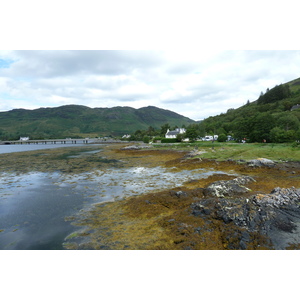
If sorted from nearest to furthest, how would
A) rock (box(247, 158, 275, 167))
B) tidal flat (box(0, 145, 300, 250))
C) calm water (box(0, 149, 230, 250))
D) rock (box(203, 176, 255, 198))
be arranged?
tidal flat (box(0, 145, 300, 250)), calm water (box(0, 149, 230, 250)), rock (box(203, 176, 255, 198)), rock (box(247, 158, 275, 167))

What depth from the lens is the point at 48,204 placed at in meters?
15.5

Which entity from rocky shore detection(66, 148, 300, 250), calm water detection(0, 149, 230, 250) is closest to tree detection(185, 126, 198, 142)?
calm water detection(0, 149, 230, 250)

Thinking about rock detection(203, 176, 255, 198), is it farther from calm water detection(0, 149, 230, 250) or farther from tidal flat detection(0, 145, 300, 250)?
calm water detection(0, 149, 230, 250)

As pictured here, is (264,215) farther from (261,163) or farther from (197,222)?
(261,163)

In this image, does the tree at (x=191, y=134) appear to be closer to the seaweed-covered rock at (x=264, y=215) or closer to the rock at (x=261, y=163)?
the rock at (x=261, y=163)

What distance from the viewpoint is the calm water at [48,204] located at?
33.1 ft

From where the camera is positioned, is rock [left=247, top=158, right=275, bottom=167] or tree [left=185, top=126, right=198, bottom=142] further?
tree [left=185, top=126, right=198, bottom=142]

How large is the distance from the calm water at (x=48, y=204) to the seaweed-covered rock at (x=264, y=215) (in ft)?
25.5

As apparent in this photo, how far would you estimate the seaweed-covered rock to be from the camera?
8422 mm

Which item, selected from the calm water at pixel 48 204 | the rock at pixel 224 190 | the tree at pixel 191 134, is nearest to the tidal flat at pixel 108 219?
the calm water at pixel 48 204

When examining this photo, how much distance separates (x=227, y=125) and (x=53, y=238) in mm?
120548

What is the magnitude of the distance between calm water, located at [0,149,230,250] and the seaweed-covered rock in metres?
7.77

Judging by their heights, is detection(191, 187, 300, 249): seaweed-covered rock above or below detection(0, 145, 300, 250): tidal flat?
above

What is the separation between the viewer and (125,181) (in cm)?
2233
